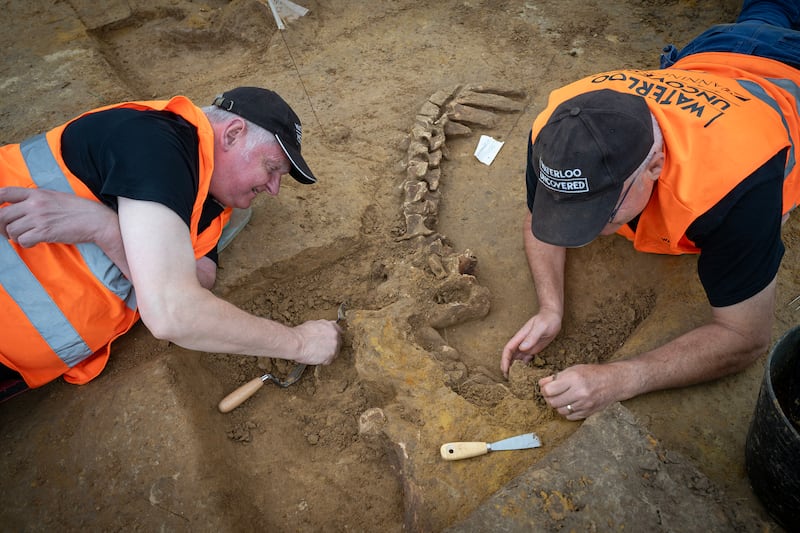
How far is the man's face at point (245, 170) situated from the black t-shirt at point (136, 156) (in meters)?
0.17

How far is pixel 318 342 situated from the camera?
2490 millimetres

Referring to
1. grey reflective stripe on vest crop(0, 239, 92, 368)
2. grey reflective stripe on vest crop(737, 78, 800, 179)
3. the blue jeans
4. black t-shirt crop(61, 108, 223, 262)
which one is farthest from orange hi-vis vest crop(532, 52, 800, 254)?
grey reflective stripe on vest crop(0, 239, 92, 368)

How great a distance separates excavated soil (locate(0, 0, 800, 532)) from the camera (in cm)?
212

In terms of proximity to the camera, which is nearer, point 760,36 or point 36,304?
point 36,304

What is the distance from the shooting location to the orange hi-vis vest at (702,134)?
2.00 m

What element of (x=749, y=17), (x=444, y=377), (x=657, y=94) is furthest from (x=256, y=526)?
(x=749, y=17)

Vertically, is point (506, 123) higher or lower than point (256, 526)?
higher

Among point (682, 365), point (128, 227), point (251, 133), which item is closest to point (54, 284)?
point (128, 227)

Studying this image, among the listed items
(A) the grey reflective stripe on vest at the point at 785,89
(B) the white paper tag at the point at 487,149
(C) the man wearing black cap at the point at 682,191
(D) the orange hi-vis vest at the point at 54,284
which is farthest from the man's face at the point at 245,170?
(A) the grey reflective stripe on vest at the point at 785,89

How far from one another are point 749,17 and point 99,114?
361 centimetres

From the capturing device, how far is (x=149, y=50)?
5.29 metres

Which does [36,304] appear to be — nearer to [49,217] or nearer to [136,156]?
[49,217]

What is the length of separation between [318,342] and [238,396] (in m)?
0.44

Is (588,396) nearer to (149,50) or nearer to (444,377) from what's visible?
(444,377)
